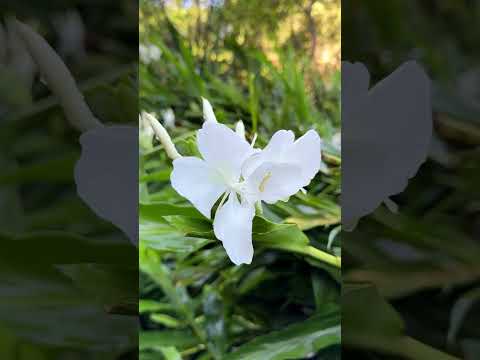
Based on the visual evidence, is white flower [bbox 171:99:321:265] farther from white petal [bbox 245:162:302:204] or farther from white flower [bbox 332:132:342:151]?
white flower [bbox 332:132:342:151]

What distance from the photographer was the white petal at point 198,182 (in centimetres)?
33

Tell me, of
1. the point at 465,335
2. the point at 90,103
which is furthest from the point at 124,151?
the point at 465,335

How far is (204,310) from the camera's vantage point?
18.7 inches

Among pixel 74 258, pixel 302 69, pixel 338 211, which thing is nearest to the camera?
pixel 74 258

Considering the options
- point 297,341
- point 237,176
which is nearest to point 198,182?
point 237,176

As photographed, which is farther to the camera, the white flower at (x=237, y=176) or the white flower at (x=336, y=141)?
the white flower at (x=336, y=141)

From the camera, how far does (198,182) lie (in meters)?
0.34

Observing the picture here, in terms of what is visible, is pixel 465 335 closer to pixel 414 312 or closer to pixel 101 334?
pixel 414 312

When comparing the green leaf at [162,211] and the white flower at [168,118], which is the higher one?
the white flower at [168,118]

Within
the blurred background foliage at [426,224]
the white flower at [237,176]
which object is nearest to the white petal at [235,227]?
the white flower at [237,176]

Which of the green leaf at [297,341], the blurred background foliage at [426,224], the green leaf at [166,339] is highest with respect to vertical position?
the blurred background foliage at [426,224]

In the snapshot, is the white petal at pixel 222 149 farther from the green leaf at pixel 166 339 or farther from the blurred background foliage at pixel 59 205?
the green leaf at pixel 166 339

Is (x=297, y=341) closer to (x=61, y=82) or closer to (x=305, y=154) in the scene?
(x=305, y=154)

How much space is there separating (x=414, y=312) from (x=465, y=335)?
0.05 m
